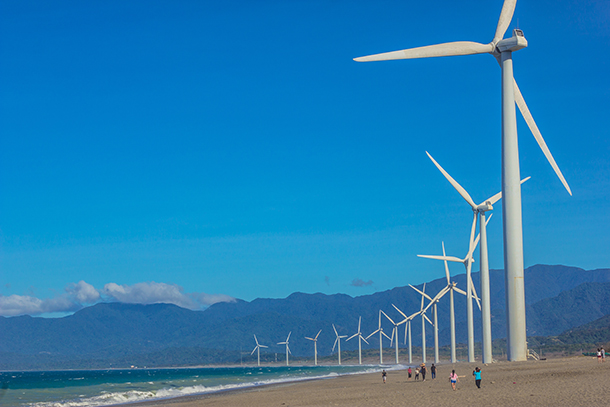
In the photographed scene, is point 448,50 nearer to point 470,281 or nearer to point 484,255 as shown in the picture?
point 484,255

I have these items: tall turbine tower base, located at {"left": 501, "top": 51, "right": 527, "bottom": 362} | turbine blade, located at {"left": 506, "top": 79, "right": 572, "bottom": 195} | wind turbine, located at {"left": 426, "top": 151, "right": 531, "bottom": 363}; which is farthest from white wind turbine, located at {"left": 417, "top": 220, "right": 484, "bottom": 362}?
tall turbine tower base, located at {"left": 501, "top": 51, "right": 527, "bottom": 362}

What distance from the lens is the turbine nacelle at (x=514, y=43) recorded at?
2955 cm

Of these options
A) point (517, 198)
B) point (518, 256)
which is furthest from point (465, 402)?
point (517, 198)

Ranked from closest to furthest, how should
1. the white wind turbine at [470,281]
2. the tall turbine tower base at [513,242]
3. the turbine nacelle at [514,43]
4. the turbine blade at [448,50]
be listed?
the tall turbine tower base at [513,242], the turbine nacelle at [514,43], the turbine blade at [448,50], the white wind turbine at [470,281]

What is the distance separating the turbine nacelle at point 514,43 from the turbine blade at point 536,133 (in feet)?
7.09

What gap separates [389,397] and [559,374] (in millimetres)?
11462

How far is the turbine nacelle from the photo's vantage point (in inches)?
1163

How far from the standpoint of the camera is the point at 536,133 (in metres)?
33.2

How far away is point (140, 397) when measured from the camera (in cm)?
6462

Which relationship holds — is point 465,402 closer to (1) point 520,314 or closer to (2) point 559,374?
(1) point 520,314

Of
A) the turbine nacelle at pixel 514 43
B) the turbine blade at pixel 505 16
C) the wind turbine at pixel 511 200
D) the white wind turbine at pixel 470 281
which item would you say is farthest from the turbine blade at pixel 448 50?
the white wind turbine at pixel 470 281

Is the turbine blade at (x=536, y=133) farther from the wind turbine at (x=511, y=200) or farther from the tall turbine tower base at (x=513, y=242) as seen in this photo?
the tall turbine tower base at (x=513, y=242)

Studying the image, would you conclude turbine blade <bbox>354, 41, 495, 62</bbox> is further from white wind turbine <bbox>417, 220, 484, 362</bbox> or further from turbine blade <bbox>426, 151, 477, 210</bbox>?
white wind turbine <bbox>417, 220, 484, 362</bbox>

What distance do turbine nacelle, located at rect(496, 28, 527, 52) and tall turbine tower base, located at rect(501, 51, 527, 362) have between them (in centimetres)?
394
